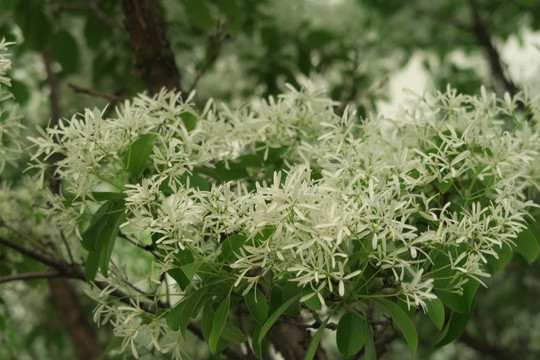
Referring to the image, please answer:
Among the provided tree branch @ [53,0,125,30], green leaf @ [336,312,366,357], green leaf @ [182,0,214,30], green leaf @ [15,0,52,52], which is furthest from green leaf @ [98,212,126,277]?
green leaf @ [15,0,52,52]

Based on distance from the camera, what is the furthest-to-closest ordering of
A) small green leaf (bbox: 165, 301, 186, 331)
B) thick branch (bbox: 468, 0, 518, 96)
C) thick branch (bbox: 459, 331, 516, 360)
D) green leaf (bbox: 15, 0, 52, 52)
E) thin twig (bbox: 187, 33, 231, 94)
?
thick branch (bbox: 459, 331, 516, 360) → thick branch (bbox: 468, 0, 518, 96) → green leaf (bbox: 15, 0, 52, 52) → thin twig (bbox: 187, 33, 231, 94) → small green leaf (bbox: 165, 301, 186, 331)

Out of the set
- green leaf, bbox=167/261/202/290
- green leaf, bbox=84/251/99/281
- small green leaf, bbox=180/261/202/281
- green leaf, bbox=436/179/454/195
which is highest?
green leaf, bbox=436/179/454/195

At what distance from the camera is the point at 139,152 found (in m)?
1.13

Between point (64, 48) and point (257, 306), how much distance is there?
185 centimetres

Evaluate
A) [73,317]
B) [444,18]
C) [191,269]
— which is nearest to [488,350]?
[444,18]

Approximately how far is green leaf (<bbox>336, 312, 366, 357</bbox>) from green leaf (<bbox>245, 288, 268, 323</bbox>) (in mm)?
118

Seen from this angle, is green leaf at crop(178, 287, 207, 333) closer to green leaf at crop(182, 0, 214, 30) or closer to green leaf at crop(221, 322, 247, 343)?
green leaf at crop(221, 322, 247, 343)

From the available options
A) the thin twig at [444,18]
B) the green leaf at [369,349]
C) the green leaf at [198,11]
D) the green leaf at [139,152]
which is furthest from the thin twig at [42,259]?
the thin twig at [444,18]

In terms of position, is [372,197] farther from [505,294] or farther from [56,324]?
[505,294]

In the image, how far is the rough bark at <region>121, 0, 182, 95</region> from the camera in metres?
1.79

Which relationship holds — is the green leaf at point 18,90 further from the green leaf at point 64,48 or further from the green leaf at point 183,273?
the green leaf at point 183,273

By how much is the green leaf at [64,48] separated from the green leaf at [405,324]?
1927mm

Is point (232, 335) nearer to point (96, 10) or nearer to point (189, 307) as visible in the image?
point (189, 307)

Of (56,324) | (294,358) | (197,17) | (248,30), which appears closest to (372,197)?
(294,358)
